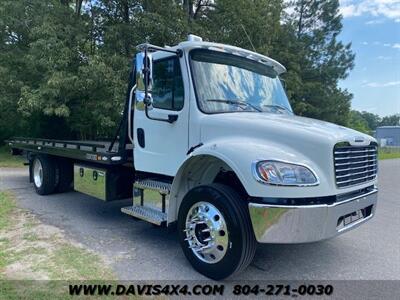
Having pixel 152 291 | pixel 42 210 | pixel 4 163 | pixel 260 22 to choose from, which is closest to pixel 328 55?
pixel 260 22

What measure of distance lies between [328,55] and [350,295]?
2874 centimetres

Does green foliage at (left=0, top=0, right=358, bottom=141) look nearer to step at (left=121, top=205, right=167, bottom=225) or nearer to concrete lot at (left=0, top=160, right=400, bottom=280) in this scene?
concrete lot at (left=0, top=160, right=400, bottom=280)

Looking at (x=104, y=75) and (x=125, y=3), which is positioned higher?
(x=125, y=3)

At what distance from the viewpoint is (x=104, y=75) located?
12.8 metres

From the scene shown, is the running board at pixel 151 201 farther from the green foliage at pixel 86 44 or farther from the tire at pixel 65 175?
the green foliage at pixel 86 44

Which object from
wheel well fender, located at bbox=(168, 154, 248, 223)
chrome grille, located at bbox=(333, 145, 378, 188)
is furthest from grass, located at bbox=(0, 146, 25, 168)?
chrome grille, located at bbox=(333, 145, 378, 188)

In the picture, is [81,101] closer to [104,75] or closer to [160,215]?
[104,75]

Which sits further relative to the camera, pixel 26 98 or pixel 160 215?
pixel 26 98

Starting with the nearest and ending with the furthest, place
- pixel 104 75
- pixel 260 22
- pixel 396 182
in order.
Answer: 1. pixel 396 182
2. pixel 104 75
3. pixel 260 22

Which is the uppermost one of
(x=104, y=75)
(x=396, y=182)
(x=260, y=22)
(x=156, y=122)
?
(x=260, y=22)

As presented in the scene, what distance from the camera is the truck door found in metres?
4.52

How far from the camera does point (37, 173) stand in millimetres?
8258

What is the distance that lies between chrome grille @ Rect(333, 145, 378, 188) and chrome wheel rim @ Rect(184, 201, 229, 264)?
1228mm

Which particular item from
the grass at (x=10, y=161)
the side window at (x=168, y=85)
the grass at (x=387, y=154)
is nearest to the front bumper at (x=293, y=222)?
the side window at (x=168, y=85)
